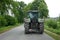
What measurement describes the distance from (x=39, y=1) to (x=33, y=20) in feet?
204

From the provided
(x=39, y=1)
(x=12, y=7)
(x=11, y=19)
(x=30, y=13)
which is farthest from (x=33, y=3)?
(x=30, y=13)

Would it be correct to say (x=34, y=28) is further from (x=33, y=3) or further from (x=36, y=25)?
(x=33, y=3)

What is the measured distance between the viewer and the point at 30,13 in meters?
34.6

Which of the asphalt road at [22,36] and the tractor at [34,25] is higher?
the tractor at [34,25]

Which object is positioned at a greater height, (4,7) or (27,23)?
(4,7)

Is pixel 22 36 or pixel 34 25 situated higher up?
pixel 34 25

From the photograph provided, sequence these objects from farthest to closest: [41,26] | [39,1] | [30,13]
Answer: [39,1], [30,13], [41,26]

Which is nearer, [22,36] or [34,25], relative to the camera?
[22,36]

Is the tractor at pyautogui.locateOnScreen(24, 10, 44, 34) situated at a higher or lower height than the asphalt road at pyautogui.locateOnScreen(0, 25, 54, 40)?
higher

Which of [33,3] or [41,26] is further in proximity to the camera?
[33,3]

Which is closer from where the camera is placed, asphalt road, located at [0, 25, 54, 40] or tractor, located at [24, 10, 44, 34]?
asphalt road, located at [0, 25, 54, 40]

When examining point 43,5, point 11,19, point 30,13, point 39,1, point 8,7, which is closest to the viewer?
point 30,13

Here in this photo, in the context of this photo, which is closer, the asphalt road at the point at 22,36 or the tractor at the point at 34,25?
the asphalt road at the point at 22,36

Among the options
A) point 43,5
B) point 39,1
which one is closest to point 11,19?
point 43,5
